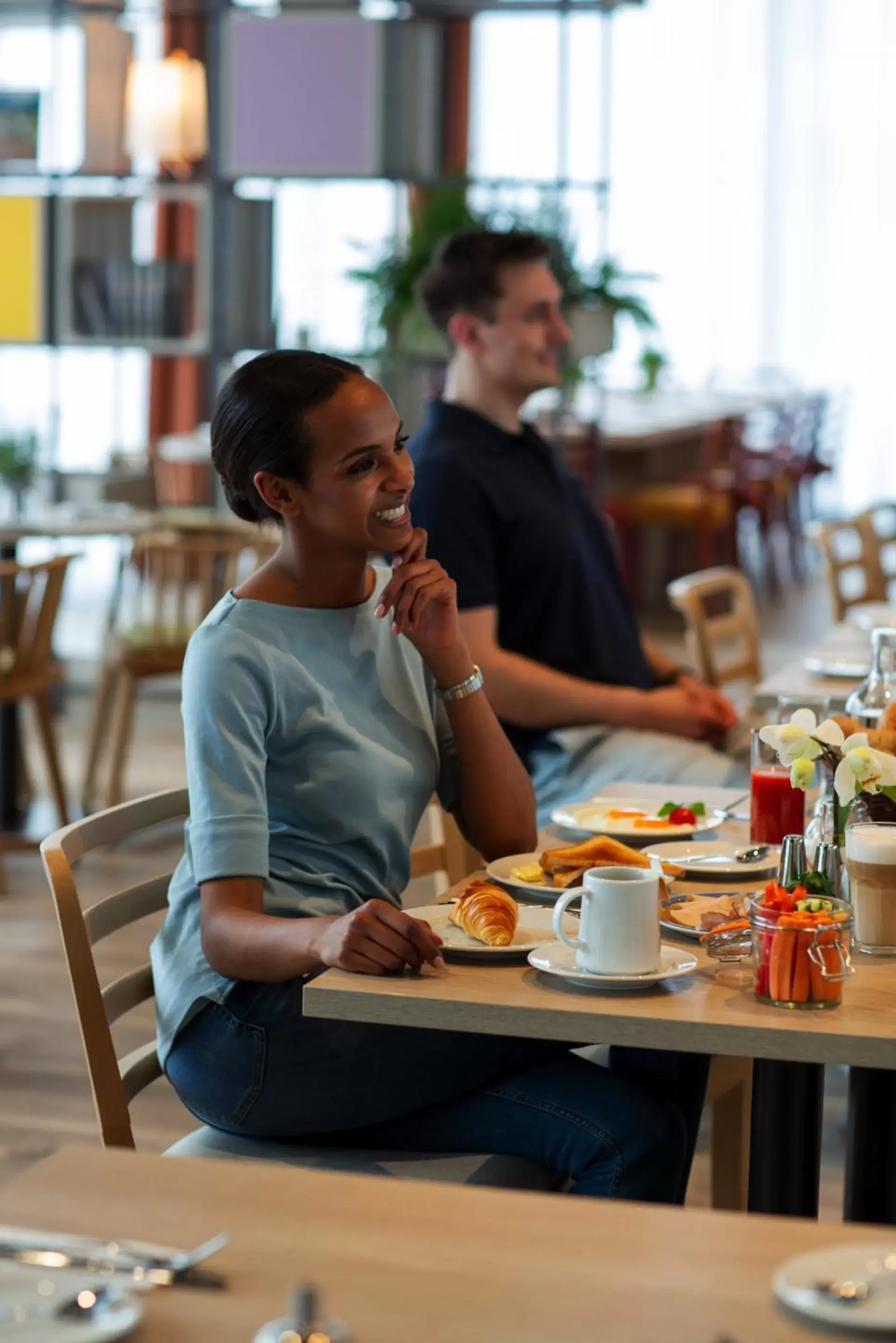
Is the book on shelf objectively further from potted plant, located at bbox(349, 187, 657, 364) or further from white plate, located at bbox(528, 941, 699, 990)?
white plate, located at bbox(528, 941, 699, 990)

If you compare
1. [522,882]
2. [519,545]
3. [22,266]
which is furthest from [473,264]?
[22,266]

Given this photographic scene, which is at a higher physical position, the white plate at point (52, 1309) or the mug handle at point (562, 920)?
the mug handle at point (562, 920)

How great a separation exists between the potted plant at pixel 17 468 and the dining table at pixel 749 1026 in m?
3.83

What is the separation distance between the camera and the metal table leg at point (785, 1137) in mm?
1686

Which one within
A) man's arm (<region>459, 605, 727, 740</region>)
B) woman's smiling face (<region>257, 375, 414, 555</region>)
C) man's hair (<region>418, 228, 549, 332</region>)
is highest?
man's hair (<region>418, 228, 549, 332</region>)

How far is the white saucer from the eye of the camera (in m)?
1.79

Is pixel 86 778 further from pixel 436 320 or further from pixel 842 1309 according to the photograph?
pixel 842 1309

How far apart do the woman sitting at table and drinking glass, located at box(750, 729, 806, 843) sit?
245mm

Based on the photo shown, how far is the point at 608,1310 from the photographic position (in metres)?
0.95

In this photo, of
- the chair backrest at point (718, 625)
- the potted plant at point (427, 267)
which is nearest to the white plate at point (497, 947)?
the chair backrest at point (718, 625)

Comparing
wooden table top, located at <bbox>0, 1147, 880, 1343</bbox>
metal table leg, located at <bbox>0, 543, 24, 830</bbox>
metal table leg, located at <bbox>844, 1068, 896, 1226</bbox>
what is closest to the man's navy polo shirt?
metal table leg, located at <bbox>844, 1068, 896, 1226</bbox>

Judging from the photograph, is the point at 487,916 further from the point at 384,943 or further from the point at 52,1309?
the point at 52,1309

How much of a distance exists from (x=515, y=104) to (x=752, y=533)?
285cm

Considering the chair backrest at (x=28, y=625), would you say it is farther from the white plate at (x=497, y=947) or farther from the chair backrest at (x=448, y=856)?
the white plate at (x=497, y=947)
